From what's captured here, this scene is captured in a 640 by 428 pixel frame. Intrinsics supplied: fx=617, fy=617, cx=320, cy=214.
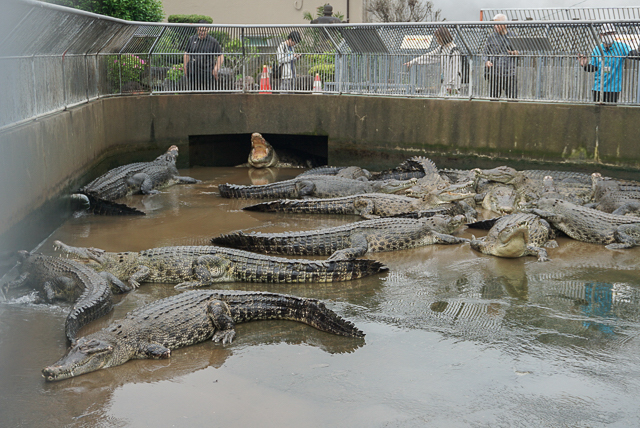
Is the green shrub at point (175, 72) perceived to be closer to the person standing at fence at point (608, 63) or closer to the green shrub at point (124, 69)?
the green shrub at point (124, 69)

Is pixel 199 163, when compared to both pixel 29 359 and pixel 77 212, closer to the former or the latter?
pixel 77 212

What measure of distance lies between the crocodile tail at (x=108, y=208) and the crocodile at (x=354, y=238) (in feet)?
6.96

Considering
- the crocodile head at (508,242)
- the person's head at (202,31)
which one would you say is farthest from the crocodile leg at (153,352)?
the person's head at (202,31)

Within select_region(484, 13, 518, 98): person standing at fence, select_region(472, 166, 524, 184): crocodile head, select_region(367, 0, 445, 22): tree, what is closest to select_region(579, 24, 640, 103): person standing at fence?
select_region(484, 13, 518, 98): person standing at fence

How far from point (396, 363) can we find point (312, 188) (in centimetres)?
562

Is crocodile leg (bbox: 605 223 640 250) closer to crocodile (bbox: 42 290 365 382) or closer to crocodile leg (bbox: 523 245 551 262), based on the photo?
crocodile leg (bbox: 523 245 551 262)

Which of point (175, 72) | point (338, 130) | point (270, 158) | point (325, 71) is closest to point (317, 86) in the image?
point (325, 71)

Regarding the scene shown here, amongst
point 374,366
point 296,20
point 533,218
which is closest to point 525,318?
point 374,366

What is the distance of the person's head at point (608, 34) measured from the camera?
9.59m

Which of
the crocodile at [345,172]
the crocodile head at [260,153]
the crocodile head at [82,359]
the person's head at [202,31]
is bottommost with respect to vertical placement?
the crocodile head at [82,359]

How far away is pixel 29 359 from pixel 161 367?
0.89m

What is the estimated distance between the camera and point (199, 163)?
12938 millimetres

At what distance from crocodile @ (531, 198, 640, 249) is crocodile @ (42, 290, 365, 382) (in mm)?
3866

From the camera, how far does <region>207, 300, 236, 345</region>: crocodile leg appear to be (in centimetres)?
460
